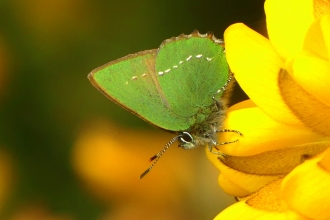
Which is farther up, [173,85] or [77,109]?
[173,85]

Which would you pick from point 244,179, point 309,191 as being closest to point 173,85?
point 244,179

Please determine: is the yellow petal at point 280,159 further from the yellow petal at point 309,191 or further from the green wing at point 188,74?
the green wing at point 188,74

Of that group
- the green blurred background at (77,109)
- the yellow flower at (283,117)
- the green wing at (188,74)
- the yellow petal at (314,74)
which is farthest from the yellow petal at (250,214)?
the green blurred background at (77,109)

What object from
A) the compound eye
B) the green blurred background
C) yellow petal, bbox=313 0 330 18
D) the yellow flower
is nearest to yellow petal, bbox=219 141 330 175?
the yellow flower

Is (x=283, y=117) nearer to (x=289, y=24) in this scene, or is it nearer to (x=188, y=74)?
(x=289, y=24)

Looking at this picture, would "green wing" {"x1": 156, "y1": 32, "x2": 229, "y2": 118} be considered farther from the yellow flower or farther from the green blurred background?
the green blurred background

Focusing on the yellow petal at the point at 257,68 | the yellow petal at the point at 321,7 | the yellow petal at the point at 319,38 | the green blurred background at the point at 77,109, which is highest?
the yellow petal at the point at 321,7

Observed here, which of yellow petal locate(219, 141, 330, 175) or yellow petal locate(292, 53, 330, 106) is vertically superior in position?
yellow petal locate(292, 53, 330, 106)
